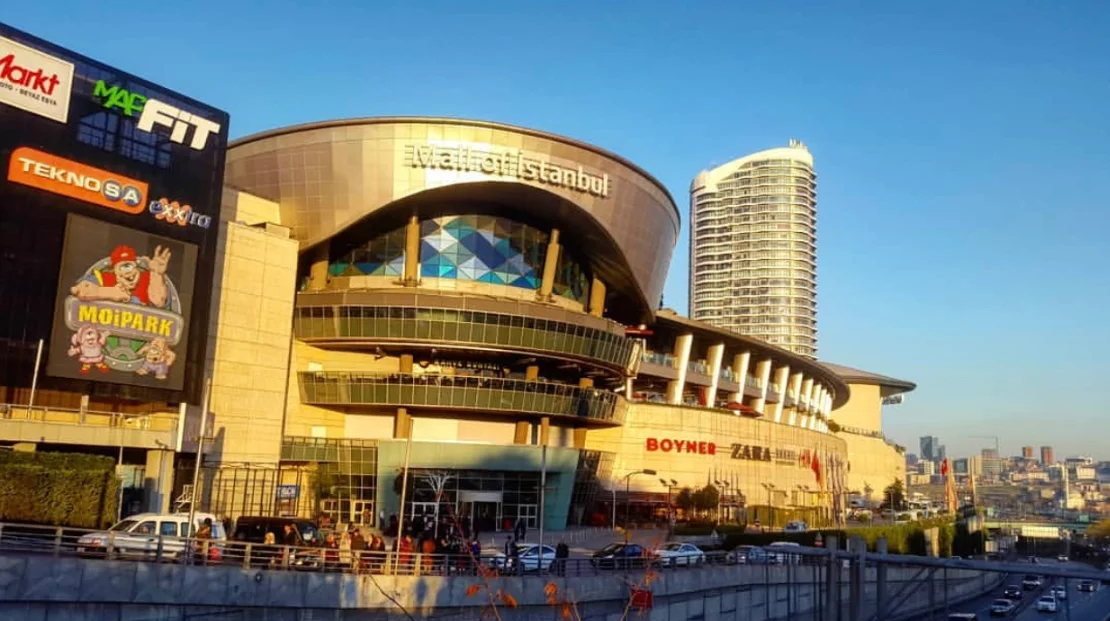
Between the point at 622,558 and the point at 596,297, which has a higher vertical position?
the point at 596,297

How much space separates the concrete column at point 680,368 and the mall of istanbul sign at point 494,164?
96.6 ft

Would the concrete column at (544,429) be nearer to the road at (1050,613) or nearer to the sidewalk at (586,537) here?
the sidewalk at (586,537)

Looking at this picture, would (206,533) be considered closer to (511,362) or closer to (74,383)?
(74,383)

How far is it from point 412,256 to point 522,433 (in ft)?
50.3

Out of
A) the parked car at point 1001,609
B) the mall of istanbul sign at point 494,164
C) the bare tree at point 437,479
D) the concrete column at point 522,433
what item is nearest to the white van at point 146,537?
the bare tree at point 437,479

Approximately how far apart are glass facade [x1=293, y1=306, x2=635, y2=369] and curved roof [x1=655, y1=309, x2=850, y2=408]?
23.7 meters

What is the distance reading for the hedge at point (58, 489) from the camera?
3166 cm

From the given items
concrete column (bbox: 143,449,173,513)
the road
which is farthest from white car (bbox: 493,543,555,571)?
the road

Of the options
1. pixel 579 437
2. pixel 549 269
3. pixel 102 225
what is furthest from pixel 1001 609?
pixel 102 225

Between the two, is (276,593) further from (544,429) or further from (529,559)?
(544,429)

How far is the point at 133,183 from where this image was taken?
45688 mm

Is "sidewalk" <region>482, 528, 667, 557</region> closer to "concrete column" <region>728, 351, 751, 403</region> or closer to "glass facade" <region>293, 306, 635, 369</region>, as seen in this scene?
"glass facade" <region>293, 306, 635, 369</region>

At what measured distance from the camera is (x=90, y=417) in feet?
148

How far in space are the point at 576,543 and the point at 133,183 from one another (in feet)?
109
